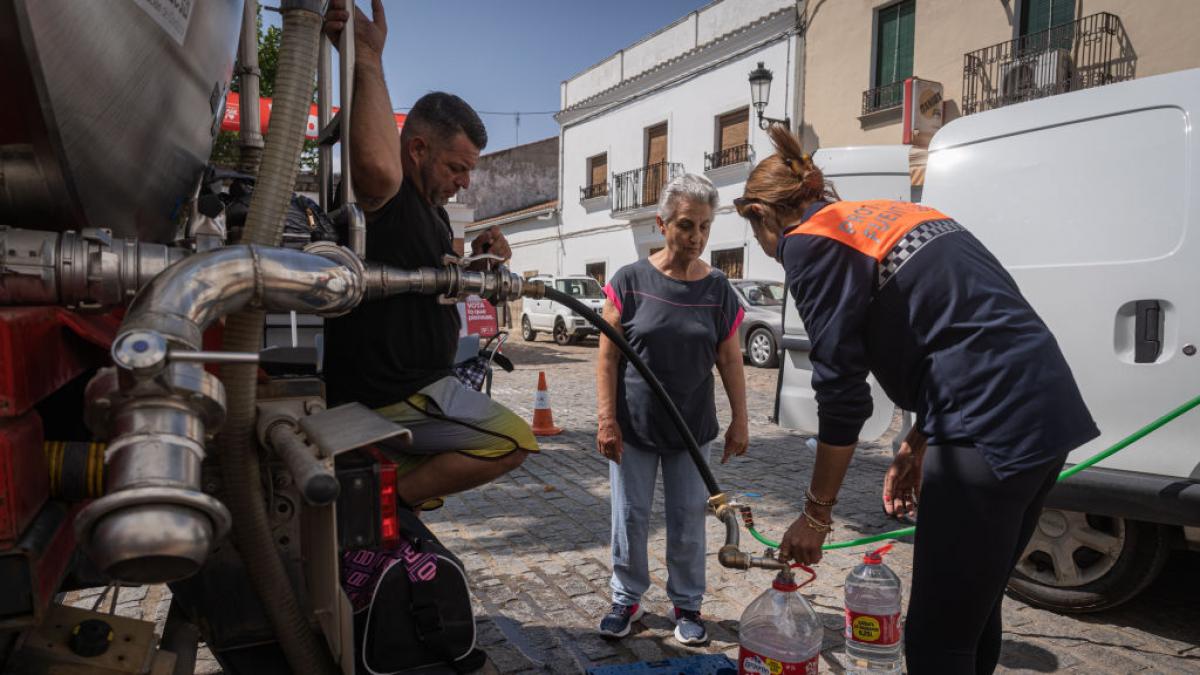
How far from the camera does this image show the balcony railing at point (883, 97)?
587 inches

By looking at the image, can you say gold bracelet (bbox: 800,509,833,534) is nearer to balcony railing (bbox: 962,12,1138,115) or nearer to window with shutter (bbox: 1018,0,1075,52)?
balcony railing (bbox: 962,12,1138,115)

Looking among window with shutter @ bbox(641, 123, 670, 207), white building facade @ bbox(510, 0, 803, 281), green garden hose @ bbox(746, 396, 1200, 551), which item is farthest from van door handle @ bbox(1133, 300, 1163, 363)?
window with shutter @ bbox(641, 123, 670, 207)

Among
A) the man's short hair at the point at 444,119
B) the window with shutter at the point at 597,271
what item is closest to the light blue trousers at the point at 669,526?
the man's short hair at the point at 444,119

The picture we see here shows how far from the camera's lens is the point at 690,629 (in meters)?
3.13

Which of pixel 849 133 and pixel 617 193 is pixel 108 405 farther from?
pixel 617 193

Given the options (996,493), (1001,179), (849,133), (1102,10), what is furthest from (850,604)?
(849,133)

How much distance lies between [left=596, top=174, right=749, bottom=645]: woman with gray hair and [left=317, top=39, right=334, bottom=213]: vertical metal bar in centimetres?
143

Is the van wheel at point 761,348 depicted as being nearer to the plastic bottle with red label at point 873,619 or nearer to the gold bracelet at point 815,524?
the plastic bottle with red label at point 873,619

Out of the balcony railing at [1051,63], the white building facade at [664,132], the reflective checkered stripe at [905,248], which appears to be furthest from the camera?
the white building facade at [664,132]

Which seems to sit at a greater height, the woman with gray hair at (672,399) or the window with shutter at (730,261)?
the window with shutter at (730,261)

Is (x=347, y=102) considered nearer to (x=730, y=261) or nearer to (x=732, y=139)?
(x=730, y=261)

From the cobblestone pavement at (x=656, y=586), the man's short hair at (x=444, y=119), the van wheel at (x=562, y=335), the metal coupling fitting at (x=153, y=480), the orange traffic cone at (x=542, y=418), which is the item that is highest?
the man's short hair at (x=444, y=119)

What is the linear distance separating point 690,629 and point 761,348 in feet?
34.2

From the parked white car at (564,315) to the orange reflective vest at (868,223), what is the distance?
15652 millimetres
